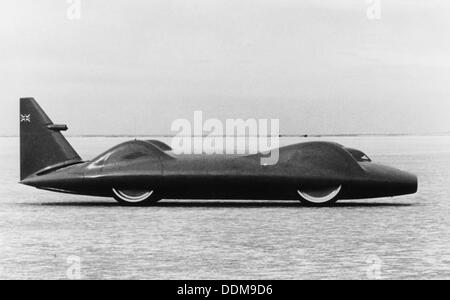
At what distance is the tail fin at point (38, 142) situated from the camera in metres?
13.5

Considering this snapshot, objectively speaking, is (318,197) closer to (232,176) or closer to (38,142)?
(232,176)

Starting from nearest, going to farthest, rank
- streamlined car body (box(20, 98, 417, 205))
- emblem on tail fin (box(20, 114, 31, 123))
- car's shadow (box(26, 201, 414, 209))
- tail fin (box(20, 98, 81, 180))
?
streamlined car body (box(20, 98, 417, 205)), car's shadow (box(26, 201, 414, 209)), tail fin (box(20, 98, 81, 180)), emblem on tail fin (box(20, 114, 31, 123))

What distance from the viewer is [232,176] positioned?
40.4ft

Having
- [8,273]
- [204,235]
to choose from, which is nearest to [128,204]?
[204,235]

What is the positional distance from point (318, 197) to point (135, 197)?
303cm

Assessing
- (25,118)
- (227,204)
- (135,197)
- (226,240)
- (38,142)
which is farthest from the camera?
(25,118)

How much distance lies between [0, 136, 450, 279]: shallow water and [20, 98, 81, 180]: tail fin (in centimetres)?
73

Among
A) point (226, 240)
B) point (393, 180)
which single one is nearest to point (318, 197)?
point (393, 180)

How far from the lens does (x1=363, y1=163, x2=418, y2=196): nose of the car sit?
483 inches

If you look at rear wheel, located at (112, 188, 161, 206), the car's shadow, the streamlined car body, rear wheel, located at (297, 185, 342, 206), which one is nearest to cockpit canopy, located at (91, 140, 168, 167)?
the streamlined car body

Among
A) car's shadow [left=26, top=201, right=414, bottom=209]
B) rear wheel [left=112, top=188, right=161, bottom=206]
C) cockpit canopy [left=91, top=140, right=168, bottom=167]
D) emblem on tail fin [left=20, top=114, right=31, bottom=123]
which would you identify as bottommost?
car's shadow [left=26, top=201, right=414, bottom=209]

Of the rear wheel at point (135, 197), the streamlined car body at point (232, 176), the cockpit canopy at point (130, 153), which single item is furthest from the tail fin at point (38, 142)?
the rear wheel at point (135, 197)

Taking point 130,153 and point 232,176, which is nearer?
point 232,176

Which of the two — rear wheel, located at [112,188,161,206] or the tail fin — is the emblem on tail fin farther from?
rear wheel, located at [112,188,161,206]
